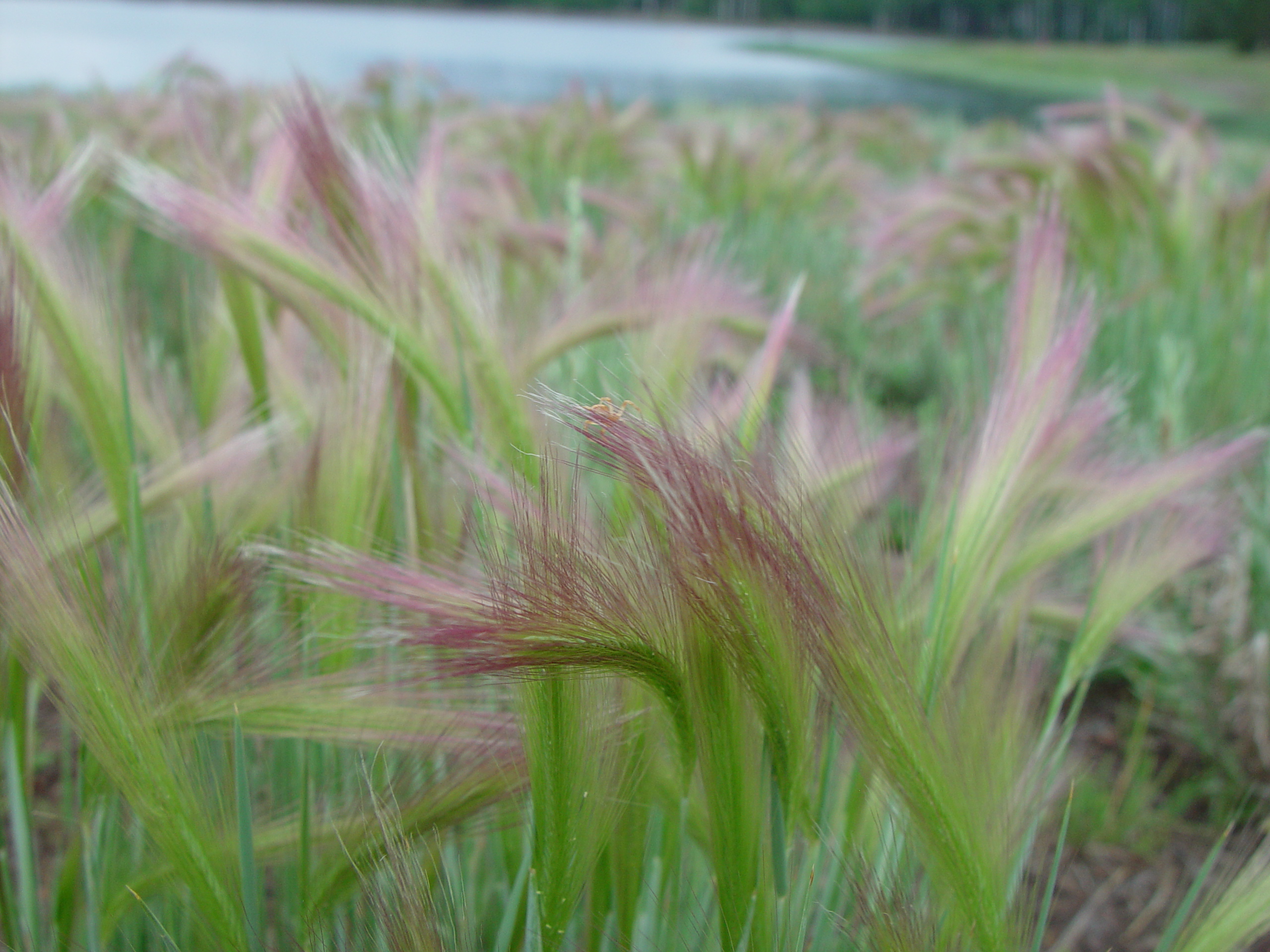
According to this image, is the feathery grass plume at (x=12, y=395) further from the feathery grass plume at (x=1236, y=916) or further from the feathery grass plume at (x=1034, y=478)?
the feathery grass plume at (x=1236, y=916)

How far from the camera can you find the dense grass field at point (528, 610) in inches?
15.3

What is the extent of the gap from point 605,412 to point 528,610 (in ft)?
0.26

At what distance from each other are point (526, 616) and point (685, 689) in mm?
87

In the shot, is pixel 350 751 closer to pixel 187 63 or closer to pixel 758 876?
pixel 758 876

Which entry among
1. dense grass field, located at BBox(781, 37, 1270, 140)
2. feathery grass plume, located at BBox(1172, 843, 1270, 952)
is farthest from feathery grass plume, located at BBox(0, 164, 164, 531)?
dense grass field, located at BBox(781, 37, 1270, 140)

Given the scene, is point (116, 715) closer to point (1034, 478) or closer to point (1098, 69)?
point (1034, 478)

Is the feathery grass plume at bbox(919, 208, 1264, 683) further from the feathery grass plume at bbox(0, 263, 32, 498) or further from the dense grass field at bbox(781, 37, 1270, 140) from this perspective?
the dense grass field at bbox(781, 37, 1270, 140)

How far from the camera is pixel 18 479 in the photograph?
471mm

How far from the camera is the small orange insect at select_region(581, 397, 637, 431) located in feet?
1.12

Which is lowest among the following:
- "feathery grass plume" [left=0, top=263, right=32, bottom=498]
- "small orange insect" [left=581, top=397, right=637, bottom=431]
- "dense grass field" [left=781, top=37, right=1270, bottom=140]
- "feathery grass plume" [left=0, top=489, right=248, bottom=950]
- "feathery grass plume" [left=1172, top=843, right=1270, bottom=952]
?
"feathery grass plume" [left=1172, top=843, right=1270, bottom=952]

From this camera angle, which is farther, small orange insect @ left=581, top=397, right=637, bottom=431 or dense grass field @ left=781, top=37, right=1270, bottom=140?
dense grass field @ left=781, top=37, right=1270, bottom=140

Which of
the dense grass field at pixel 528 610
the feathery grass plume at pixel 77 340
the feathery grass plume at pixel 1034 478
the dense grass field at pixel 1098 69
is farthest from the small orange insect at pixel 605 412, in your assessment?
the dense grass field at pixel 1098 69

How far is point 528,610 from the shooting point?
36 cm

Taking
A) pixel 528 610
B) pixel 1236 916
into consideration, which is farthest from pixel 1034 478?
pixel 528 610
